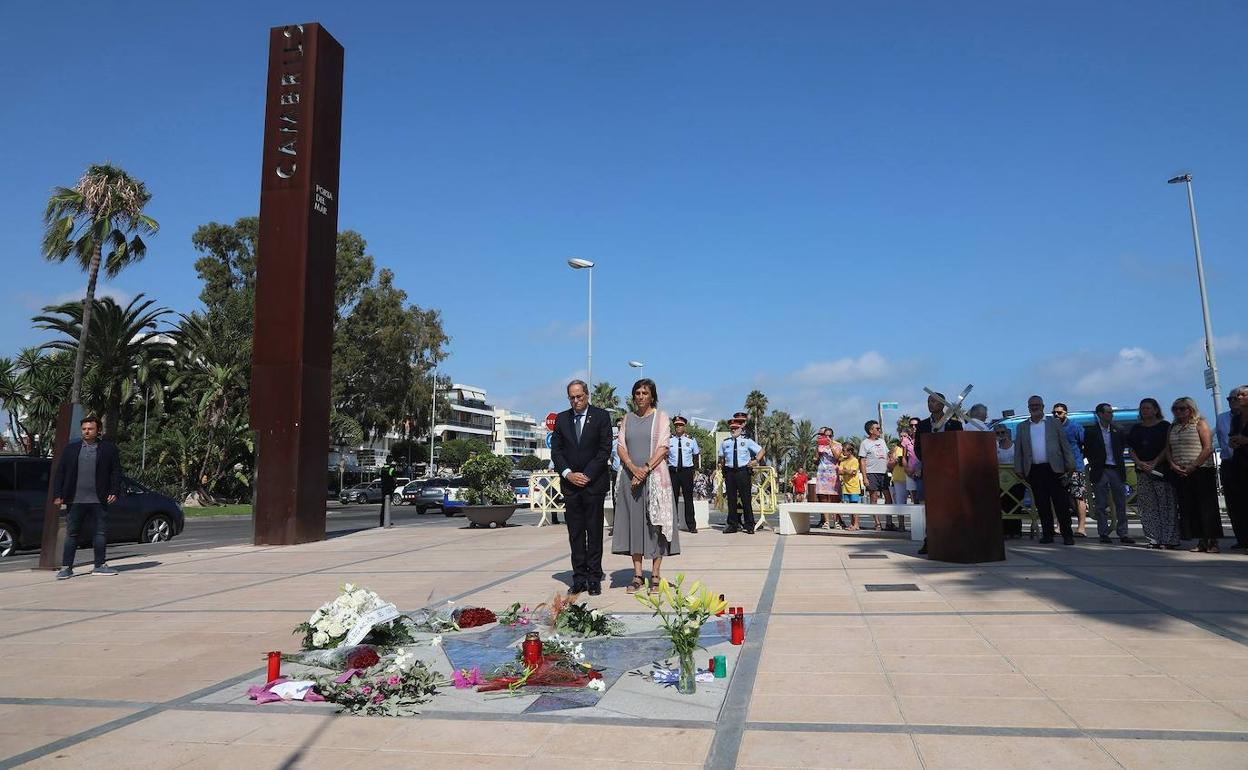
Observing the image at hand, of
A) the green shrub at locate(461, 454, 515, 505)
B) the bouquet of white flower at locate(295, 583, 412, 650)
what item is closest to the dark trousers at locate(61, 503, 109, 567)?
the bouquet of white flower at locate(295, 583, 412, 650)

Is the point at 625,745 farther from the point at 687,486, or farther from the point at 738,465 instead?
the point at 687,486

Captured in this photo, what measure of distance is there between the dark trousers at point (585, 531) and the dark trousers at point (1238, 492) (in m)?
6.93

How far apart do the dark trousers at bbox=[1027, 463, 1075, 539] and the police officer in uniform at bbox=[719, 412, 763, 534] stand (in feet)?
13.5

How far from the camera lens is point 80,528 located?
378 inches

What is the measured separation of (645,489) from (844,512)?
4.63 metres

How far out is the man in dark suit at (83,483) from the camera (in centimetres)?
950

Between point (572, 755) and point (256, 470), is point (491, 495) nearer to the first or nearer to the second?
point (256, 470)

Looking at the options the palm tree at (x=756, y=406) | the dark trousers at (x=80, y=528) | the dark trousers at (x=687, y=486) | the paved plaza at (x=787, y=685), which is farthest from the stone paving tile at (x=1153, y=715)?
the palm tree at (x=756, y=406)

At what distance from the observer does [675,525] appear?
736 cm

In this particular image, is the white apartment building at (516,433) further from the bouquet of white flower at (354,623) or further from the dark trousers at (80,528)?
the bouquet of white flower at (354,623)

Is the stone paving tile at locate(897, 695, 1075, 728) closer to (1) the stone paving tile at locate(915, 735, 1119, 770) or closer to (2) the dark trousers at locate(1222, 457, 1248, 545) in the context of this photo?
(1) the stone paving tile at locate(915, 735, 1119, 770)

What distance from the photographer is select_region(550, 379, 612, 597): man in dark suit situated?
277 inches

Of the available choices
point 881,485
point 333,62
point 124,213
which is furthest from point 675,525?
point 124,213

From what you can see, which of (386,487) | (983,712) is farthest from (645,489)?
(386,487)
